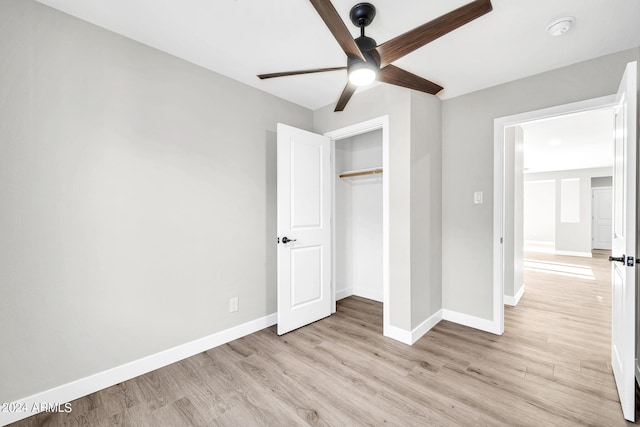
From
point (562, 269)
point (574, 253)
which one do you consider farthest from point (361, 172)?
point (574, 253)

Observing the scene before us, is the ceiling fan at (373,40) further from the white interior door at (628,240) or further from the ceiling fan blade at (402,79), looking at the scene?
the white interior door at (628,240)

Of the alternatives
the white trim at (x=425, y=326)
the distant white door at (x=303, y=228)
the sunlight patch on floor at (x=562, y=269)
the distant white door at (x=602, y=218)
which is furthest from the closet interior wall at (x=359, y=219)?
the distant white door at (x=602, y=218)

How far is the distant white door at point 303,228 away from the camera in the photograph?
2.81 metres

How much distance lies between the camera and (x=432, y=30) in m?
1.47

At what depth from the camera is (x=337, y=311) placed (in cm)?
346

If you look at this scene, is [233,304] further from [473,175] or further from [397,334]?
[473,175]

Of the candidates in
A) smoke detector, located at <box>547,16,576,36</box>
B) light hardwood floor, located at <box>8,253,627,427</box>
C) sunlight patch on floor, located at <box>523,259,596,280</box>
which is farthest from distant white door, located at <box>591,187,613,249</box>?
smoke detector, located at <box>547,16,576,36</box>

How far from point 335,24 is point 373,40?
464 millimetres

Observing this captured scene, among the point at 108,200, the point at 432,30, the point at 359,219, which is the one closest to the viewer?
the point at 432,30

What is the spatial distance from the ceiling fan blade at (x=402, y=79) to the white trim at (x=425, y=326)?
2240 millimetres

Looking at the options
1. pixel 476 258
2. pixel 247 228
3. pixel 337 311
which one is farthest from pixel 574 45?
pixel 337 311

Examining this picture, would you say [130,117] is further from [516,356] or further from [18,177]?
[516,356]

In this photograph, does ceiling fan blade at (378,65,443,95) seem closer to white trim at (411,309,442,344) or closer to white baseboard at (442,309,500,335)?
white trim at (411,309,442,344)

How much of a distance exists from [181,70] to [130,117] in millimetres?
628
